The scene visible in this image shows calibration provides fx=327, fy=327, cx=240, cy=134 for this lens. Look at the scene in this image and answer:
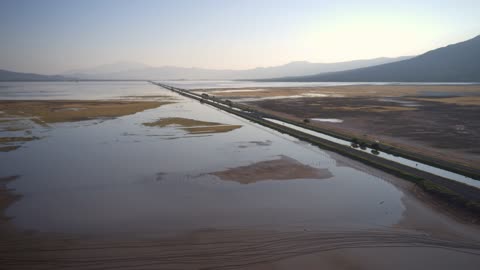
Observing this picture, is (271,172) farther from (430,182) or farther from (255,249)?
(255,249)

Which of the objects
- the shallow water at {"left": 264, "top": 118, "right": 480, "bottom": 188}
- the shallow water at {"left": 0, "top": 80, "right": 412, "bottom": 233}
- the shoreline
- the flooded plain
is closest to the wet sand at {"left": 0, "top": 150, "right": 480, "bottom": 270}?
the flooded plain

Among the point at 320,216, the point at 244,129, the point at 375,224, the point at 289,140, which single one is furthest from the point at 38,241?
the point at 244,129

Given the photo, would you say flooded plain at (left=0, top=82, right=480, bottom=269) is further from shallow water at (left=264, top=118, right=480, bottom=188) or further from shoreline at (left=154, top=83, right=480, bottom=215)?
shallow water at (left=264, top=118, right=480, bottom=188)

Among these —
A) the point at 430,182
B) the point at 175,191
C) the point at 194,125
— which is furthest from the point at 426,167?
the point at 194,125

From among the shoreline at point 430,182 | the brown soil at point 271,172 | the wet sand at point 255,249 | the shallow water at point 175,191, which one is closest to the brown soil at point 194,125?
the shallow water at point 175,191

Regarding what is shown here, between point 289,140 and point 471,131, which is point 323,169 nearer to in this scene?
point 289,140

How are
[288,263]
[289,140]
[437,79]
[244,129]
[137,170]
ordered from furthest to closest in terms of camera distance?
[437,79]
[244,129]
[289,140]
[137,170]
[288,263]

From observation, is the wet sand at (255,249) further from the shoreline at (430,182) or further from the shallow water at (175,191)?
the shoreline at (430,182)
